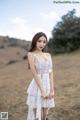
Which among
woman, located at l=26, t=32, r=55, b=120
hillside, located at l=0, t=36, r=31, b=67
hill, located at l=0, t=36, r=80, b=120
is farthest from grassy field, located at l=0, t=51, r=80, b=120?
hillside, located at l=0, t=36, r=31, b=67

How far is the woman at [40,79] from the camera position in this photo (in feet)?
18.0

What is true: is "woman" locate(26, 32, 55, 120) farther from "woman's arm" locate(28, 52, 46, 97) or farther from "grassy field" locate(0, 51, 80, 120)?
"grassy field" locate(0, 51, 80, 120)

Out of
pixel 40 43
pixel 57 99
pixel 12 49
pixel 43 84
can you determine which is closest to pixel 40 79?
pixel 43 84

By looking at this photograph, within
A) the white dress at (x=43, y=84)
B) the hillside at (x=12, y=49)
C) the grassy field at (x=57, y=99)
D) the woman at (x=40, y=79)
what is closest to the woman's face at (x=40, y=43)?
the woman at (x=40, y=79)

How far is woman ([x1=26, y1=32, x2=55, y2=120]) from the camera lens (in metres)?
5.50

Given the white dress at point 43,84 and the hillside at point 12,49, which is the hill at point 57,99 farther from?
the hillside at point 12,49

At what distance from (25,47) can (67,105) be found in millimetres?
36864

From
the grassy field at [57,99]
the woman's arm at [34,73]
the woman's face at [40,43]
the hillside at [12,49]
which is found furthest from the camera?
the hillside at [12,49]

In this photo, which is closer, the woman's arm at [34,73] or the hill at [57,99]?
the woman's arm at [34,73]

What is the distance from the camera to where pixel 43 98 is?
18.1 feet

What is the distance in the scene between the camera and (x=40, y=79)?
5.48 meters

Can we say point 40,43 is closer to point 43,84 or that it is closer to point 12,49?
point 43,84

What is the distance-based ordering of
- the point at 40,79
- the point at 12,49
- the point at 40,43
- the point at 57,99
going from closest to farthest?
the point at 40,79, the point at 40,43, the point at 57,99, the point at 12,49

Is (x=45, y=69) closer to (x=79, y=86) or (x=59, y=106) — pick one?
(x=59, y=106)
